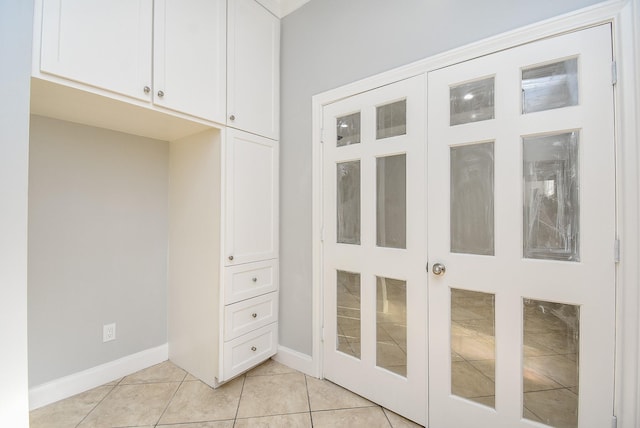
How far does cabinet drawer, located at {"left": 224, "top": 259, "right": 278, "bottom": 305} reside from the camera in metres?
1.83

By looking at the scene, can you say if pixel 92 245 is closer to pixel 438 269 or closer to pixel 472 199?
pixel 438 269

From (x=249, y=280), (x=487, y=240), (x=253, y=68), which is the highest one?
(x=253, y=68)

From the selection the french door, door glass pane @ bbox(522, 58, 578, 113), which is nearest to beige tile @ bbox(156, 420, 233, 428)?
the french door

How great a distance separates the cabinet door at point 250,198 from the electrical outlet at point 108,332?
3.31ft

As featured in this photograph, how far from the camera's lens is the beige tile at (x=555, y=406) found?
1.20 metres

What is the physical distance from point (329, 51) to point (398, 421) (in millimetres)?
2427

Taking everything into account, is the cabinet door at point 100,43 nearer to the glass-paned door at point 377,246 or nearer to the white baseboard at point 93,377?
the glass-paned door at point 377,246

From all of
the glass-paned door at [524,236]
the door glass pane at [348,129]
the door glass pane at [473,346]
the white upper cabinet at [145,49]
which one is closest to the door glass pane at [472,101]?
the glass-paned door at [524,236]

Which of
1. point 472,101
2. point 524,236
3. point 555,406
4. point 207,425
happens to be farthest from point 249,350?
point 472,101

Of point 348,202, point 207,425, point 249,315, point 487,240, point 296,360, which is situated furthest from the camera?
point 296,360

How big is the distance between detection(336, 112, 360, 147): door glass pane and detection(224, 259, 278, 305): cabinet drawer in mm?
1066

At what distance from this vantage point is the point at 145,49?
1.42 metres

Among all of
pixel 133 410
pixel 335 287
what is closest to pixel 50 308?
pixel 133 410

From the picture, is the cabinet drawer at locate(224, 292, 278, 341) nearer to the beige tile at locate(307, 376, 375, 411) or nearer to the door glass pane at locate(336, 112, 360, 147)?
the beige tile at locate(307, 376, 375, 411)
